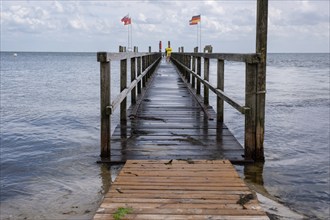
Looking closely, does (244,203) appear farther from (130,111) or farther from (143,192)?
(130,111)

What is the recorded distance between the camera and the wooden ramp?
127 inches

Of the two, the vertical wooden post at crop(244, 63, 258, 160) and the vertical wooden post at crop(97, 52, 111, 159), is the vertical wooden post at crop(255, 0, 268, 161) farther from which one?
the vertical wooden post at crop(97, 52, 111, 159)

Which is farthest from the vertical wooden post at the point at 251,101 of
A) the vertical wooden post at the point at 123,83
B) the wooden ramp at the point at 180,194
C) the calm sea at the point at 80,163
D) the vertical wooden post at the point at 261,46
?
the vertical wooden post at the point at 123,83

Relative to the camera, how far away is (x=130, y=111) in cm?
925

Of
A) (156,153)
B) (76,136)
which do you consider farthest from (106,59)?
(76,136)

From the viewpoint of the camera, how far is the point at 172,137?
6.90 m

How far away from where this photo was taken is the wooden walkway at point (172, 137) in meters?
5.82

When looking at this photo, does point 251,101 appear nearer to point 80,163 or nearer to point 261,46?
point 261,46

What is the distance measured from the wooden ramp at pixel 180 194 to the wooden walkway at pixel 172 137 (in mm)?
958

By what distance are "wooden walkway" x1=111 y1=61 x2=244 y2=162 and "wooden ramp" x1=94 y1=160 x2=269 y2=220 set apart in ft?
3.14

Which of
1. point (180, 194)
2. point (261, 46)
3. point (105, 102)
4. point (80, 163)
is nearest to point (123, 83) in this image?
point (80, 163)

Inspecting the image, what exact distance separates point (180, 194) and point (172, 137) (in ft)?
10.5

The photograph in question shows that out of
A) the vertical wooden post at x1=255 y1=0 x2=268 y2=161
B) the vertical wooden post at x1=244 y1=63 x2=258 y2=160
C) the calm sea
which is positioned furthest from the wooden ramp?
the vertical wooden post at x1=255 y1=0 x2=268 y2=161

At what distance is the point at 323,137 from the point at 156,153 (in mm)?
5971
